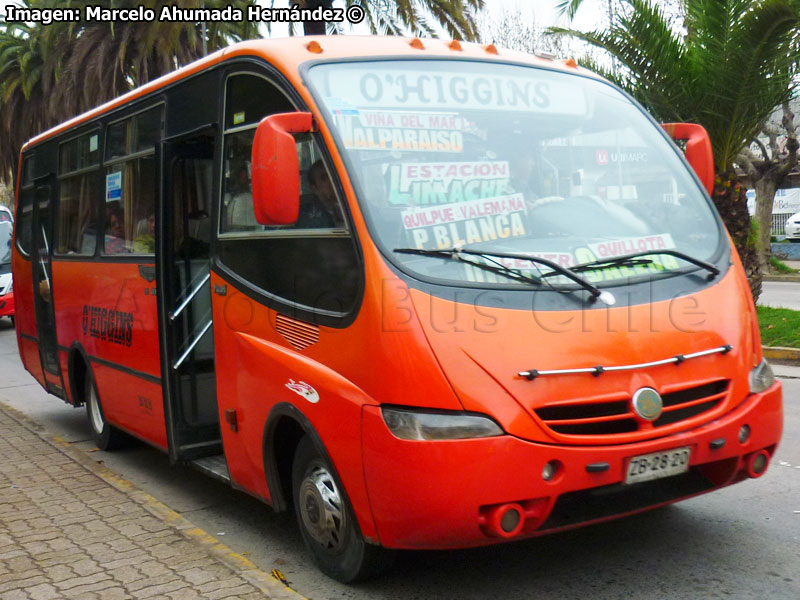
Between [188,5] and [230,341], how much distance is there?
1634 centimetres

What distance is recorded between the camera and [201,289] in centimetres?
597

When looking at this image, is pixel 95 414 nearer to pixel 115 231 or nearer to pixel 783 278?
pixel 115 231

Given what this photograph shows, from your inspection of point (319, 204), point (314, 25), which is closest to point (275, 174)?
point (319, 204)

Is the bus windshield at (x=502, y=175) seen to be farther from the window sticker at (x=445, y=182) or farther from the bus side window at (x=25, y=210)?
the bus side window at (x=25, y=210)

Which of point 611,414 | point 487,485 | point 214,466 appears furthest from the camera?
point 214,466

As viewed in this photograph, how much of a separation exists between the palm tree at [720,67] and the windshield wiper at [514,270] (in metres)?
8.81

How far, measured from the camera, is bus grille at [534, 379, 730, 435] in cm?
392

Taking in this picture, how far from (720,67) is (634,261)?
29.0ft

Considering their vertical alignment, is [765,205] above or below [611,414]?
above

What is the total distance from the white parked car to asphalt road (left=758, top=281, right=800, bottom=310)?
10399 mm

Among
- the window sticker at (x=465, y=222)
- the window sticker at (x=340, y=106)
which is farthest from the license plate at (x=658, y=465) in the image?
the window sticker at (x=340, y=106)

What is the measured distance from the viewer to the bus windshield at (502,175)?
14.1 feet

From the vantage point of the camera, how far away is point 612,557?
15.2ft

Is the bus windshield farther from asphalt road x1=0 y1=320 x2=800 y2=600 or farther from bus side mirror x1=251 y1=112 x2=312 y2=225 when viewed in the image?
asphalt road x1=0 y1=320 x2=800 y2=600
